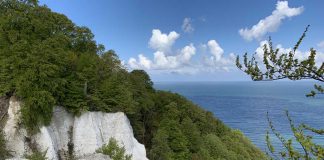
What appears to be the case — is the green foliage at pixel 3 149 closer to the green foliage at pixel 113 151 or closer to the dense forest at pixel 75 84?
the dense forest at pixel 75 84

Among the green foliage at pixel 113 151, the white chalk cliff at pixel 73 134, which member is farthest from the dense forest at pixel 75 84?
the green foliage at pixel 113 151

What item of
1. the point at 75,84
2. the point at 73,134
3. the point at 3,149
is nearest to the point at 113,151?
the point at 73,134

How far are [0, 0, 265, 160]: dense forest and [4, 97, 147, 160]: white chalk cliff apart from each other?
25.3 inches

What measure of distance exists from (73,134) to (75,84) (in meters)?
4.16

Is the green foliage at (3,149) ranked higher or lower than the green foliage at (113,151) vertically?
higher

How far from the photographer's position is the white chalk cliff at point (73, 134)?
19.4m

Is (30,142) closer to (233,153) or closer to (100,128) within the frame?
(100,128)

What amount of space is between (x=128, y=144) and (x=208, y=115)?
24232 millimetres

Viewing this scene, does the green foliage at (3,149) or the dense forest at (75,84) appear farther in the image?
the dense forest at (75,84)

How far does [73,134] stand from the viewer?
23297mm

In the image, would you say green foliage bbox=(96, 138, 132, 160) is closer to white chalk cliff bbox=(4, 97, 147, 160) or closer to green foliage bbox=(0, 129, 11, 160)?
white chalk cliff bbox=(4, 97, 147, 160)

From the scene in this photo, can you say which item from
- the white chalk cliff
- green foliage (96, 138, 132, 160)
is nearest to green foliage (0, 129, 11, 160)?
the white chalk cliff

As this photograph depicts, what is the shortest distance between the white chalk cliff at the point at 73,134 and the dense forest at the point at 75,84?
0.64m

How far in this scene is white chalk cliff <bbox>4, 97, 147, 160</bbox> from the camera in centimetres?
1942
